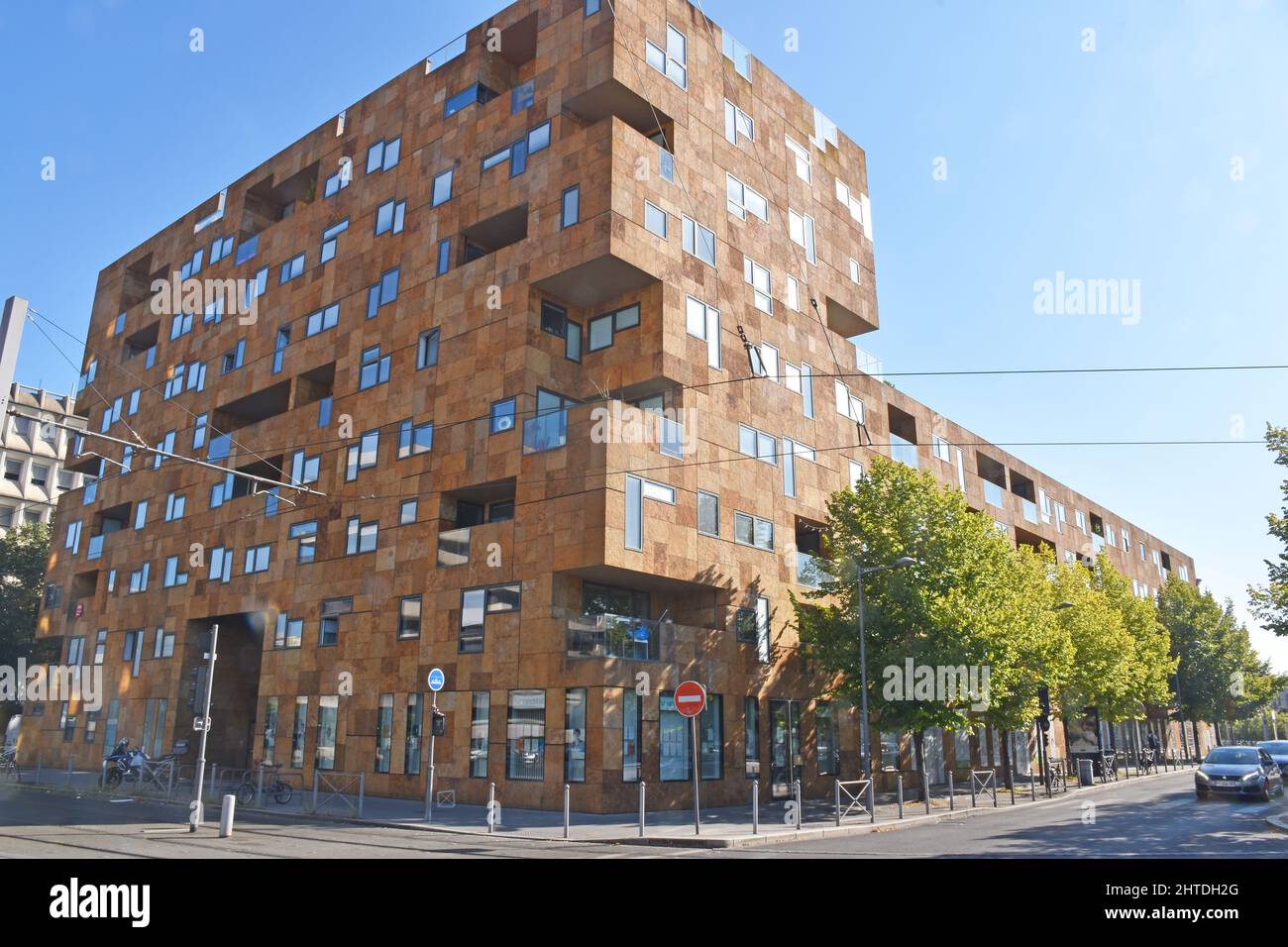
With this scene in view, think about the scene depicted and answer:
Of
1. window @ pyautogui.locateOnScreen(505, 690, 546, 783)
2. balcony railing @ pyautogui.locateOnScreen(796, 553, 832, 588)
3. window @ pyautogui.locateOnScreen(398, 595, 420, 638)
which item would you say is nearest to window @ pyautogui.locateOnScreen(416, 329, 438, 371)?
window @ pyautogui.locateOnScreen(398, 595, 420, 638)

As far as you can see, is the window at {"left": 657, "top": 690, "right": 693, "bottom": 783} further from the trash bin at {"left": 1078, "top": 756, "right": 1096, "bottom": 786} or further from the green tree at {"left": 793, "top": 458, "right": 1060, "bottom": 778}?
the trash bin at {"left": 1078, "top": 756, "right": 1096, "bottom": 786}

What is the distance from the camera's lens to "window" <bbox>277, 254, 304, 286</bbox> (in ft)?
137

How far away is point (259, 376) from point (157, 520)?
10208mm

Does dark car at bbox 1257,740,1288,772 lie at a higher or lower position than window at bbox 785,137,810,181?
lower

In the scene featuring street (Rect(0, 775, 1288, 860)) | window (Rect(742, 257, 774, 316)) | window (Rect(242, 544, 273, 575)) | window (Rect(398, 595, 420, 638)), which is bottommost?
street (Rect(0, 775, 1288, 860))

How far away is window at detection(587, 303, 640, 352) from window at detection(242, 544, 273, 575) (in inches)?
661

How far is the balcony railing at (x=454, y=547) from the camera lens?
30.1 m

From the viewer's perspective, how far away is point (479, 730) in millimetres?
28109

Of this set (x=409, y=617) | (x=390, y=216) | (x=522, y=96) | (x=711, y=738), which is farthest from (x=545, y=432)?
(x=390, y=216)

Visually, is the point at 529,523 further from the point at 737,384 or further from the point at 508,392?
the point at 737,384

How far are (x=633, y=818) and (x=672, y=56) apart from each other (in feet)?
87.3

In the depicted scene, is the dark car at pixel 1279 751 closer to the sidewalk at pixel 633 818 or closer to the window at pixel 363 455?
the sidewalk at pixel 633 818

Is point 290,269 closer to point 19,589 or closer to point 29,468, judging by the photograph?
point 19,589
